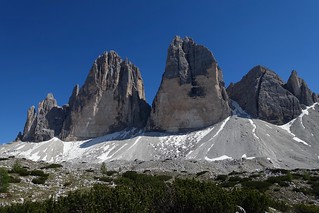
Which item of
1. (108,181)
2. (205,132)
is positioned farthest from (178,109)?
(108,181)

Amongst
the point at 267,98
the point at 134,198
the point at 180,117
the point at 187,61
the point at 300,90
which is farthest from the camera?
the point at 187,61

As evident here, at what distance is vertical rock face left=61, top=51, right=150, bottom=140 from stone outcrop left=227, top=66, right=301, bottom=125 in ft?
140

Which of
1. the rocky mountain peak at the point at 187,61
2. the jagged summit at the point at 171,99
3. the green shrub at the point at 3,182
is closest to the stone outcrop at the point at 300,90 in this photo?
the jagged summit at the point at 171,99

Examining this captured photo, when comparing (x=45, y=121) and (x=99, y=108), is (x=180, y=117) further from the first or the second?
(x=45, y=121)

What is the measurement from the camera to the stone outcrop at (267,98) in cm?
11419

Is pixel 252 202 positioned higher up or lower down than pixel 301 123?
lower down

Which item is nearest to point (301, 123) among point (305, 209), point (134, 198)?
point (305, 209)

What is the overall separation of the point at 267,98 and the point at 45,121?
96.9m

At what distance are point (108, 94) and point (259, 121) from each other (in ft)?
217

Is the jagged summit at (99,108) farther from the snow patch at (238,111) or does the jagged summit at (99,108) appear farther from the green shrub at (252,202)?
the green shrub at (252,202)

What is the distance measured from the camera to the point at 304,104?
119 m

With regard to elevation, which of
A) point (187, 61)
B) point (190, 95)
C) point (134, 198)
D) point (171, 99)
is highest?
point (187, 61)

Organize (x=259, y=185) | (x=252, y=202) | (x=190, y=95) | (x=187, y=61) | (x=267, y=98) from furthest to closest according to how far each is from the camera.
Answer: (x=187, y=61)
(x=190, y=95)
(x=267, y=98)
(x=259, y=185)
(x=252, y=202)

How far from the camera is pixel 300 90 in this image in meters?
124
